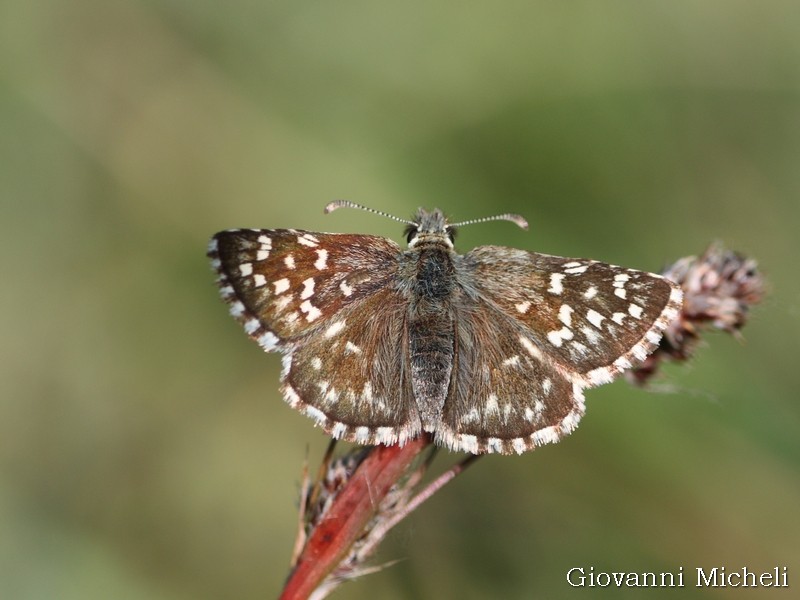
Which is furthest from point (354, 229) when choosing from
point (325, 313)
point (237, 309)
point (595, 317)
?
point (595, 317)

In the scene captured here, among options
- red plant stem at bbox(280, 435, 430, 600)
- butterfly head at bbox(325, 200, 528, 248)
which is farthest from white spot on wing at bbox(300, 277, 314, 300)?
red plant stem at bbox(280, 435, 430, 600)

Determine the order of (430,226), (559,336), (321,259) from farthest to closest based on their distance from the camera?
(430,226) < (321,259) < (559,336)

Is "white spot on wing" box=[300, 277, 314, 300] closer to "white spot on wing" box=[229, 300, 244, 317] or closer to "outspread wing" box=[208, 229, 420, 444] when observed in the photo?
"outspread wing" box=[208, 229, 420, 444]

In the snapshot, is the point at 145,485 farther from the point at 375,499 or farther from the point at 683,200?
the point at 683,200

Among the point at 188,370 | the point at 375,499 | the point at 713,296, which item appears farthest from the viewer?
the point at 188,370

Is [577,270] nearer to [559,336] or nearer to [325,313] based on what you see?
[559,336]

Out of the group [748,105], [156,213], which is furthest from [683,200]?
[156,213]

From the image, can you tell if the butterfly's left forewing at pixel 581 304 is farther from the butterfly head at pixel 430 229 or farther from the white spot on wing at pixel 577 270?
the butterfly head at pixel 430 229
